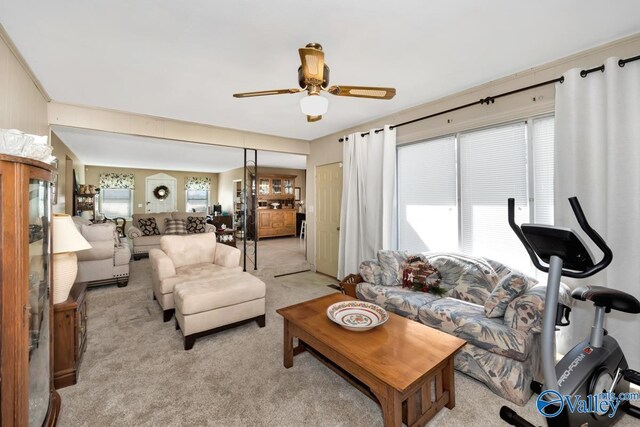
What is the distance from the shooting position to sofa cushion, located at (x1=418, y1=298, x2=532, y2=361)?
5.96ft

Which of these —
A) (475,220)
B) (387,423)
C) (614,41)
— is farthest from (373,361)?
(614,41)

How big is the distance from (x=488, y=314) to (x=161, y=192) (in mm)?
10491

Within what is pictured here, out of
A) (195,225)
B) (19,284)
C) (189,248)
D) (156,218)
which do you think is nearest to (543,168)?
(19,284)

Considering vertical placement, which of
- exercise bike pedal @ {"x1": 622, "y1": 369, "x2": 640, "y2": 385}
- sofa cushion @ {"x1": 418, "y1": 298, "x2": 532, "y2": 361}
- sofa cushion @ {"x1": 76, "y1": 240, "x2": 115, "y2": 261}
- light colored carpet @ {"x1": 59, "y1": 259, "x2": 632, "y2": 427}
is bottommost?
light colored carpet @ {"x1": 59, "y1": 259, "x2": 632, "y2": 427}

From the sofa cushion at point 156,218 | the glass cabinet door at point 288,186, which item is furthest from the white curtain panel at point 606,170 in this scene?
the glass cabinet door at point 288,186

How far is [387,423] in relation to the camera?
1.38 metres

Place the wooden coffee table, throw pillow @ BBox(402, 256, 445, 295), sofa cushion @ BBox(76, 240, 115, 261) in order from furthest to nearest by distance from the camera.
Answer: sofa cushion @ BBox(76, 240, 115, 261)
throw pillow @ BBox(402, 256, 445, 295)
the wooden coffee table

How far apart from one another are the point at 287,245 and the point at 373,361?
6628 millimetres

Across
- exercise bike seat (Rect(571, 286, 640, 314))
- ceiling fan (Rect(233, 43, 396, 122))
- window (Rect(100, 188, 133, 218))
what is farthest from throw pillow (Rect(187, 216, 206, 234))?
exercise bike seat (Rect(571, 286, 640, 314))

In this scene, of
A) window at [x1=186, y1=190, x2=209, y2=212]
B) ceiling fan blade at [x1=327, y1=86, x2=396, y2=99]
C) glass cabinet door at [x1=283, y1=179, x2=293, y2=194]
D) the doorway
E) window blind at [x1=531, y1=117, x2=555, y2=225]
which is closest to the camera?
ceiling fan blade at [x1=327, y1=86, x2=396, y2=99]

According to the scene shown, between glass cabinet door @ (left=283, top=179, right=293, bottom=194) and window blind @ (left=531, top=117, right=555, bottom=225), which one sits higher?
glass cabinet door @ (left=283, top=179, right=293, bottom=194)

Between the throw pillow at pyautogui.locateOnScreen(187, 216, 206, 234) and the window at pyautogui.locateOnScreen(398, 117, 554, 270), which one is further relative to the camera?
the throw pillow at pyautogui.locateOnScreen(187, 216, 206, 234)

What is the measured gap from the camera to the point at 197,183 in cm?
1055

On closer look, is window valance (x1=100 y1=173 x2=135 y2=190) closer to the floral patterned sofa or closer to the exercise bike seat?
the floral patterned sofa
